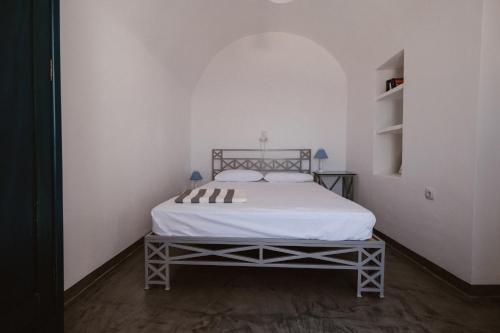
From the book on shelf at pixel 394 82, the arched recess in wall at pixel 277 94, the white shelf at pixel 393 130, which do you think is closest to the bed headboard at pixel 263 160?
the arched recess in wall at pixel 277 94

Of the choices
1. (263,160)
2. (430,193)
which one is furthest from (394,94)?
(263,160)

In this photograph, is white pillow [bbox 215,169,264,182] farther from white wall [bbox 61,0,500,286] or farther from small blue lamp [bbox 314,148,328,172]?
small blue lamp [bbox 314,148,328,172]

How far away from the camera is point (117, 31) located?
2162mm

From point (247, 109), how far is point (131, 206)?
8.41 feet

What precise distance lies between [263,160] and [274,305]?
2.79 metres

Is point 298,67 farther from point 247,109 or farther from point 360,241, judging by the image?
point 360,241

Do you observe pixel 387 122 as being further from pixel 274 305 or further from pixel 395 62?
pixel 274 305

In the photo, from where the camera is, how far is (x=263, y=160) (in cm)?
421

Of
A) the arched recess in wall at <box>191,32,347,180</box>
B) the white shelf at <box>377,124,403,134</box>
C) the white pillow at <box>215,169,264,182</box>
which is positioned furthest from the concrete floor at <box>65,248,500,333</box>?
the arched recess in wall at <box>191,32,347,180</box>

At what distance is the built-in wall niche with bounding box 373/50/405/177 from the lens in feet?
10.4

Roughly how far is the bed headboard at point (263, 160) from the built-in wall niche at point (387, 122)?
1.15m

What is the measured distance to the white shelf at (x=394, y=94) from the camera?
2.70 metres

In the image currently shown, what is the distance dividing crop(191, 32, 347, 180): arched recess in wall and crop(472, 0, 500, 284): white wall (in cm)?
248

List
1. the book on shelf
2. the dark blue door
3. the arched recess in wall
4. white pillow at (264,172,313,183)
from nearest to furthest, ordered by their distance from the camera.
Answer: the dark blue door
the book on shelf
white pillow at (264,172,313,183)
the arched recess in wall
